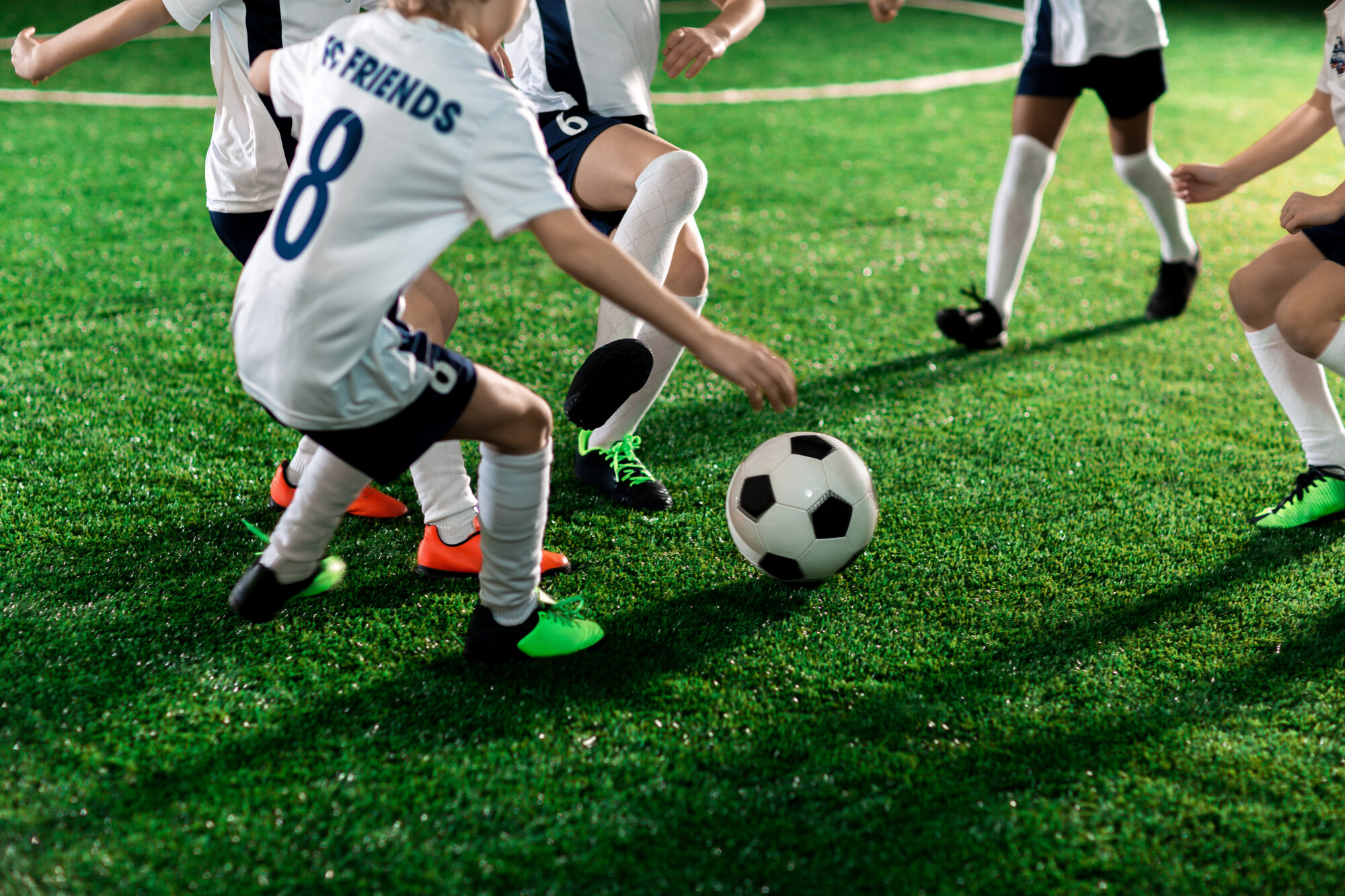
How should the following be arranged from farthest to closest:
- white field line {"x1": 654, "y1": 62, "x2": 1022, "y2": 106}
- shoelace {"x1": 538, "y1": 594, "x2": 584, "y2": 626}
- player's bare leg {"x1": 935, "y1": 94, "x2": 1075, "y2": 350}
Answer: white field line {"x1": 654, "y1": 62, "x2": 1022, "y2": 106} < player's bare leg {"x1": 935, "y1": 94, "x2": 1075, "y2": 350} < shoelace {"x1": 538, "y1": 594, "x2": 584, "y2": 626}

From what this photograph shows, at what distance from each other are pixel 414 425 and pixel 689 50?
4.08ft

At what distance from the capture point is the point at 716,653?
2.27 m

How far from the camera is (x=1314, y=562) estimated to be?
2666 mm

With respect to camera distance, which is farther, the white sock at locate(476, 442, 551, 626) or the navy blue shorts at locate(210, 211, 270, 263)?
the navy blue shorts at locate(210, 211, 270, 263)

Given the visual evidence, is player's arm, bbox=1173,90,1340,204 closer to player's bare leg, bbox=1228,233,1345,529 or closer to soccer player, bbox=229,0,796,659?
player's bare leg, bbox=1228,233,1345,529

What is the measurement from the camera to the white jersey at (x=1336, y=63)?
2.66 meters

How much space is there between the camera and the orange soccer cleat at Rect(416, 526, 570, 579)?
101 inches

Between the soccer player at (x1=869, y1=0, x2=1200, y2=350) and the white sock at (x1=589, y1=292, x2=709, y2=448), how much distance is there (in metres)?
1.57

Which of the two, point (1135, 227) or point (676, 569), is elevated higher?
point (676, 569)

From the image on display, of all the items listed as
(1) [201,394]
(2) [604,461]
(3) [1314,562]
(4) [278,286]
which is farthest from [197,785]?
(3) [1314,562]

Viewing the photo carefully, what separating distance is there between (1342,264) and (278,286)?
2537 mm

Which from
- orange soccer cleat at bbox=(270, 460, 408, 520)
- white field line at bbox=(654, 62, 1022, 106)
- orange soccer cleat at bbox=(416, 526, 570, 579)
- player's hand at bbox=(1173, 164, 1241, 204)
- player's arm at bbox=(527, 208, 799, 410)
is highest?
player's arm at bbox=(527, 208, 799, 410)

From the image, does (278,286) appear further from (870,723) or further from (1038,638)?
(1038,638)

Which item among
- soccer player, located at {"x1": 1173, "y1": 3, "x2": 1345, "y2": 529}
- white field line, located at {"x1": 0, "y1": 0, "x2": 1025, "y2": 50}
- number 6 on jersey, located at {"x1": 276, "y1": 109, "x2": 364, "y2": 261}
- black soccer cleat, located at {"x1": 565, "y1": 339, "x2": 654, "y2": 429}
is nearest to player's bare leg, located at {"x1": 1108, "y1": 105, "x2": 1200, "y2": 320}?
soccer player, located at {"x1": 1173, "y1": 3, "x2": 1345, "y2": 529}
